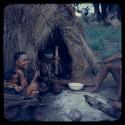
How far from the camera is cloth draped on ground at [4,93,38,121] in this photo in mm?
2076

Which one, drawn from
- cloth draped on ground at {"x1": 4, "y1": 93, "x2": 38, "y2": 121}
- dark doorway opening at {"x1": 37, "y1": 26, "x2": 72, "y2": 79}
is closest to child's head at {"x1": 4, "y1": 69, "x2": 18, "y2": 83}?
cloth draped on ground at {"x1": 4, "y1": 93, "x2": 38, "y2": 121}

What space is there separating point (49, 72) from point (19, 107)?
1.30 ft

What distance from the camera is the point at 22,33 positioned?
2098 millimetres

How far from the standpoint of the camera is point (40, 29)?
2.11 m

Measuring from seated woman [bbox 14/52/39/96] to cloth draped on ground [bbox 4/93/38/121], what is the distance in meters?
0.07

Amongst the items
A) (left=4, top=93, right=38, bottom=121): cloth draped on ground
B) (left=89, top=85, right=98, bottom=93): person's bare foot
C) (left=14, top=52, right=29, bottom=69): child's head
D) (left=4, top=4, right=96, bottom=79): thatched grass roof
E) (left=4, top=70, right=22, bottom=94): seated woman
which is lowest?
(left=4, top=93, right=38, bottom=121): cloth draped on ground

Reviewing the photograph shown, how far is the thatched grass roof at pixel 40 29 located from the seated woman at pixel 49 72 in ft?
0.25

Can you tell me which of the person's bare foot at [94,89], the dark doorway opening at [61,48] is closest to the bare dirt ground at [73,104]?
the person's bare foot at [94,89]

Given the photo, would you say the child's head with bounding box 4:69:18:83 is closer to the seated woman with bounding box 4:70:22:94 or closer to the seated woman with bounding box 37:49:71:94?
the seated woman with bounding box 4:70:22:94

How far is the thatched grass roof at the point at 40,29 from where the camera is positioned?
208cm

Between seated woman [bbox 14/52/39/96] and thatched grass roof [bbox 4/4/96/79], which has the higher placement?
thatched grass roof [bbox 4/4/96/79]

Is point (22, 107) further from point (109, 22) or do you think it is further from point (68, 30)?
point (109, 22)

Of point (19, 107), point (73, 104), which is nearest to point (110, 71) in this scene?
point (73, 104)

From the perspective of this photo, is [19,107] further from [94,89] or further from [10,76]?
[94,89]
